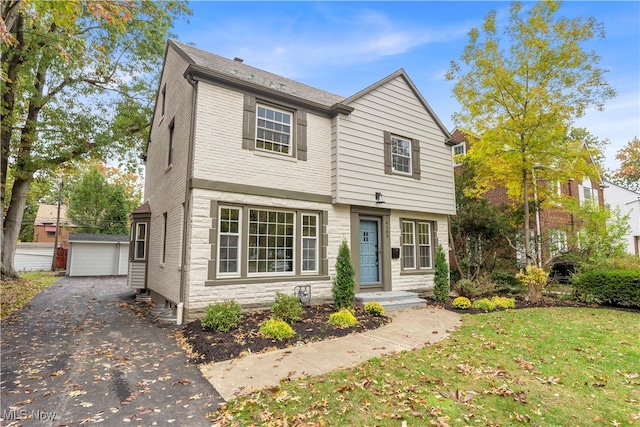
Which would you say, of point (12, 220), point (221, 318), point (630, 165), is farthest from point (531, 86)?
point (630, 165)

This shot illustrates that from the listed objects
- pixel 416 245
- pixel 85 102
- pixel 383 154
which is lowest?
pixel 416 245

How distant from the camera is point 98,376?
15.6 feet

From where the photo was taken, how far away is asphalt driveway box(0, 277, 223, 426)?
12.1 feet

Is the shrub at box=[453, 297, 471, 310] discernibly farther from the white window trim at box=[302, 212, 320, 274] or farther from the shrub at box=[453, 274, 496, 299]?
the white window trim at box=[302, 212, 320, 274]

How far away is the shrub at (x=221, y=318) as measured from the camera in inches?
258

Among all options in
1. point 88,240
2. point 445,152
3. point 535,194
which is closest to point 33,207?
point 88,240

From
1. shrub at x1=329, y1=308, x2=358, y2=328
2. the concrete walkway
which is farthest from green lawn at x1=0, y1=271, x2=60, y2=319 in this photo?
shrub at x1=329, y1=308, x2=358, y2=328

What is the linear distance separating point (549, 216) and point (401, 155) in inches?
429

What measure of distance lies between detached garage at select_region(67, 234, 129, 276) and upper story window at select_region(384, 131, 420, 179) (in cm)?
2114

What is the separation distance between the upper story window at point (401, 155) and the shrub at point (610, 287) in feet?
20.2

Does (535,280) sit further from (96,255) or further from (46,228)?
(46,228)

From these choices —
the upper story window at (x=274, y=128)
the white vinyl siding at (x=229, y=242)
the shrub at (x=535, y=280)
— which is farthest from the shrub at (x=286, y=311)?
the shrub at (x=535, y=280)

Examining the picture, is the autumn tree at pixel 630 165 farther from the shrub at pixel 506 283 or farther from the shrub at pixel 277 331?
the shrub at pixel 277 331

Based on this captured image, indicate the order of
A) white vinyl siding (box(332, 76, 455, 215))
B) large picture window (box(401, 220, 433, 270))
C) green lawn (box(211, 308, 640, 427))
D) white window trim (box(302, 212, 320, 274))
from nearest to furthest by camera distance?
green lawn (box(211, 308, 640, 427)) < white window trim (box(302, 212, 320, 274)) < white vinyl siding (box(332, 76, 455, 215)) < large picture window (box(401, 220, 433, 270))
